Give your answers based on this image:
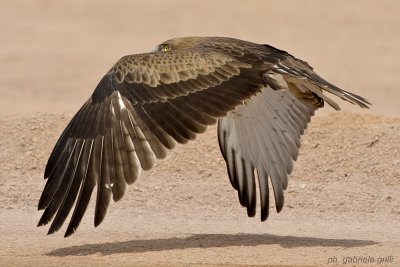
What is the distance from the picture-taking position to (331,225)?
37.6 feet

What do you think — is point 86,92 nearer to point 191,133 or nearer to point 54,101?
point 54,101

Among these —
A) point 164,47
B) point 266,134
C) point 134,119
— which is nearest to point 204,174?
point 164,47

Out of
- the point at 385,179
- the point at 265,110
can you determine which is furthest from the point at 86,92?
the point at 265,110

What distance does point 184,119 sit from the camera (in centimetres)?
936

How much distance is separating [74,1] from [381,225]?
12575 mm

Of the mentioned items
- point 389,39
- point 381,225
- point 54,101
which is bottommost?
point 381,225

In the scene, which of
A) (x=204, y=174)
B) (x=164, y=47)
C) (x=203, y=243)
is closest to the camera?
(x=203, y=243)

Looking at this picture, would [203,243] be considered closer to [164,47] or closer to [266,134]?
[266,134]

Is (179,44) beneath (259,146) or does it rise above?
above

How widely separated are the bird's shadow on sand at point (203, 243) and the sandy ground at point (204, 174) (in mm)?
16

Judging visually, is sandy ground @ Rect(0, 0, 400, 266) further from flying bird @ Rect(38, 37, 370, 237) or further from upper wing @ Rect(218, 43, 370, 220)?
flying bird @ Rect(38, 37, 370, 237)

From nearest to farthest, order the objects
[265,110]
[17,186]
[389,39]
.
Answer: [265,110] < [17,186] < [389,39]

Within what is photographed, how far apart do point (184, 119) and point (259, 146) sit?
1350 mm

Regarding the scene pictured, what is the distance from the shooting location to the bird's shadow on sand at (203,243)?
10172mm
